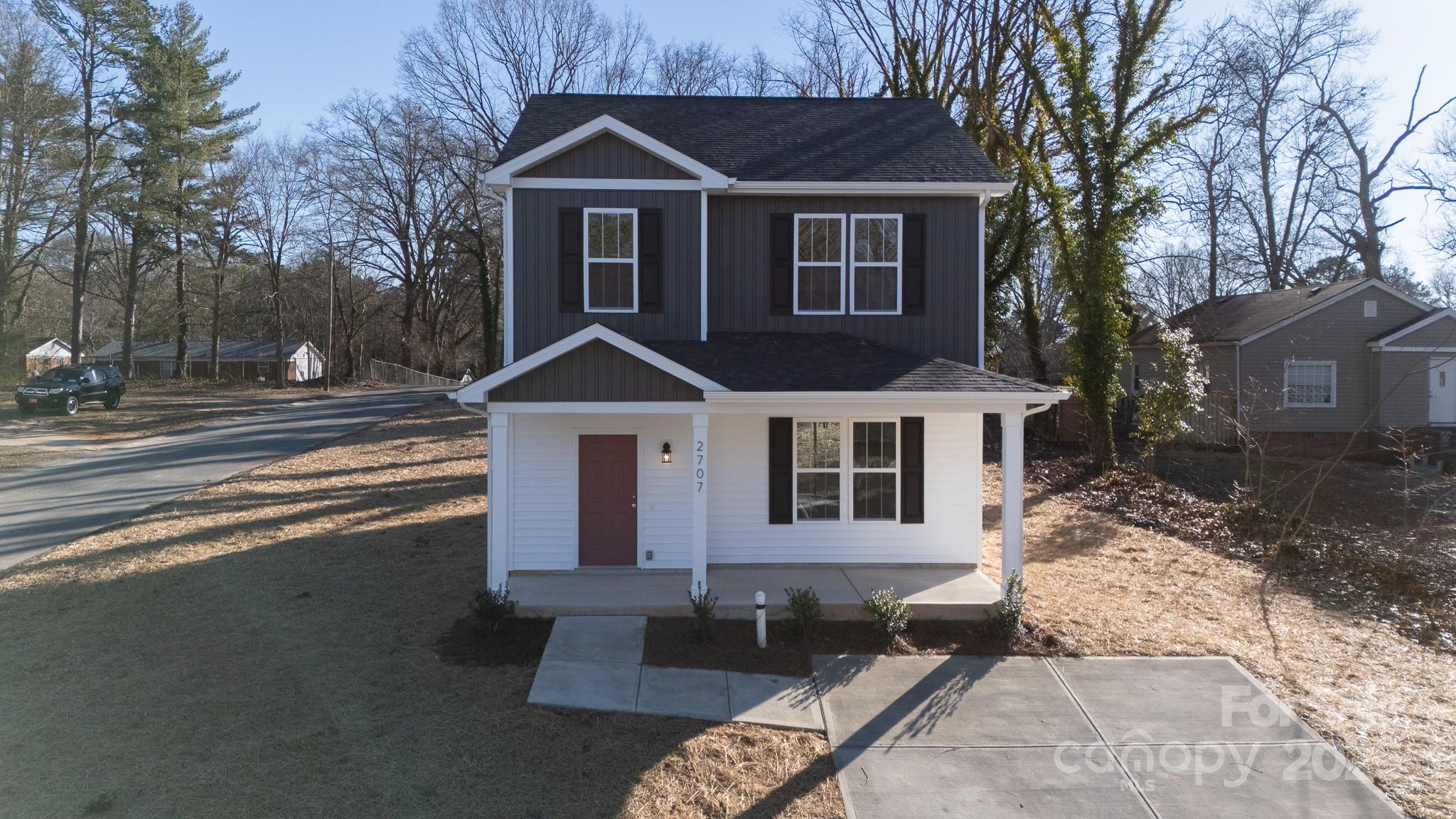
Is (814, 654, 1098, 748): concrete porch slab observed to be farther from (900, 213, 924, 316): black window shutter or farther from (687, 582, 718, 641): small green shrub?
(900, 213, 924, 316): black window shutter

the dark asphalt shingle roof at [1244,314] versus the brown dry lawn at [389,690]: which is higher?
the dark asphalt shingle roof at [1244,314]

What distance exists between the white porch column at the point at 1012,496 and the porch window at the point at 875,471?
194 cm

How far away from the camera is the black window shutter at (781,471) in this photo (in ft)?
39.1

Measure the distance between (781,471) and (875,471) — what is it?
138 centimetres

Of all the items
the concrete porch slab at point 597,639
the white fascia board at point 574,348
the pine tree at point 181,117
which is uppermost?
the pine tree at point 181,117

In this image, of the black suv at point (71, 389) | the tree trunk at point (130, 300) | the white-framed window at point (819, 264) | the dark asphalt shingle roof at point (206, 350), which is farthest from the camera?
the dark asphalt shingle roof at point (206, 350)

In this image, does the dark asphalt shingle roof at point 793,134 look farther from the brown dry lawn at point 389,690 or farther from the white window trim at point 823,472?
the brown dry lawn at point 389,690

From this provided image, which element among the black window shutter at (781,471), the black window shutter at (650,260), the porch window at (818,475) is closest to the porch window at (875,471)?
the porch window at (818,475)

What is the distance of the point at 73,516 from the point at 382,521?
5287 millimetres

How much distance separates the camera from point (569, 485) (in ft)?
38.3

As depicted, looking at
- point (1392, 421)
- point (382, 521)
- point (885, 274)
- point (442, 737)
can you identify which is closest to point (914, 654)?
point (442, 737)

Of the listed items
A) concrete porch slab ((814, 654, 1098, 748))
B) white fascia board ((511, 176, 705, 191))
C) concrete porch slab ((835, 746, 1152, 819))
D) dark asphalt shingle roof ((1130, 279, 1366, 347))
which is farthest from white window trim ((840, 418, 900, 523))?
dark asphalt shingle roof ((1130, 279, 1366, 347))

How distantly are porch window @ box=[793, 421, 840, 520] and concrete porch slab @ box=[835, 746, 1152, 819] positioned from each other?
523cm

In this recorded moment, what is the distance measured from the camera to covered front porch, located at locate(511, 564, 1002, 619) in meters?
9.89
